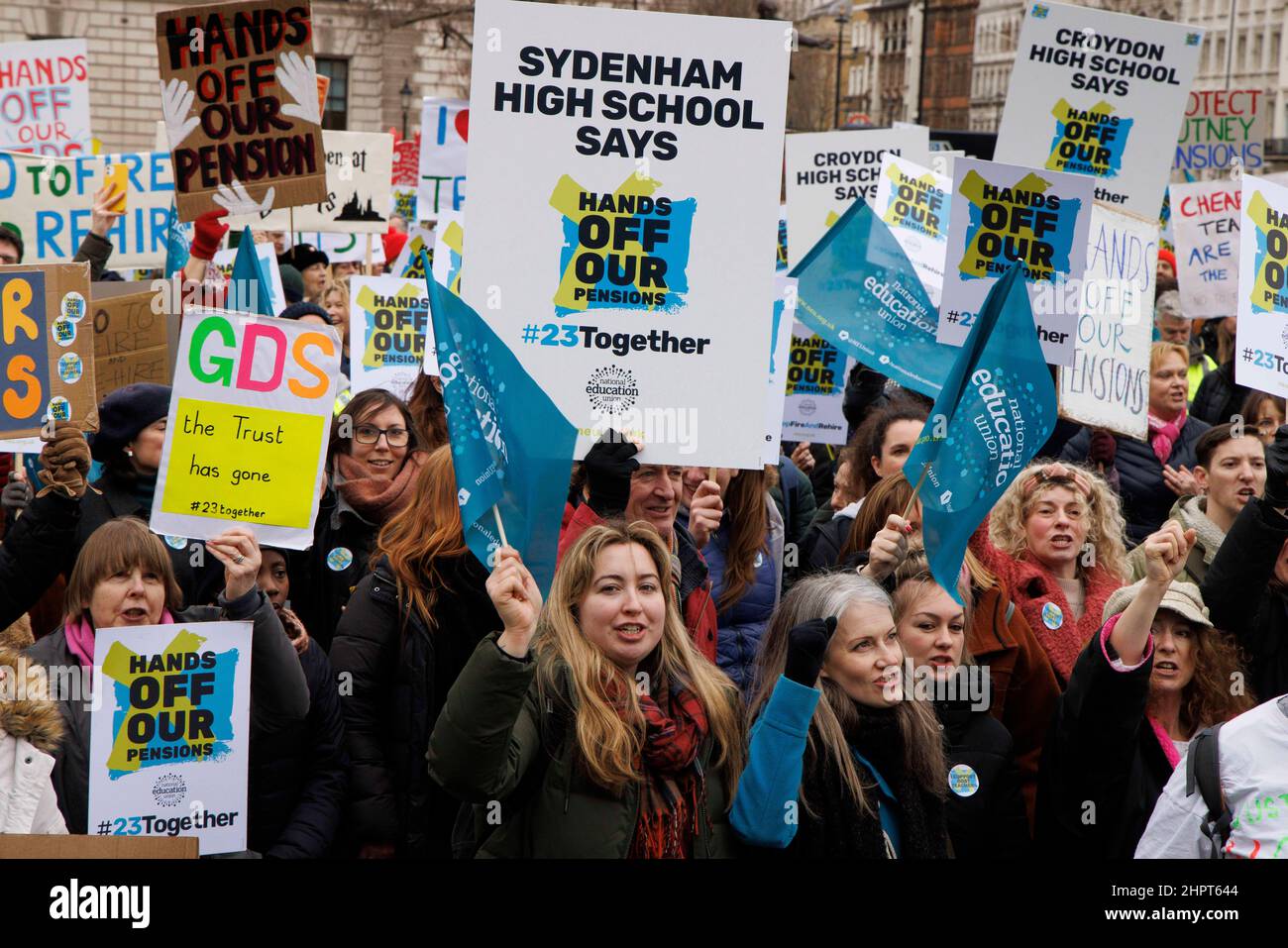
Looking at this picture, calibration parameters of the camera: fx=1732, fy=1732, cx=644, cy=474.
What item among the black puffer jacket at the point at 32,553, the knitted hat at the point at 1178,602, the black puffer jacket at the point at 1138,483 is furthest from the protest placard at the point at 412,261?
the knitted hat at the point at 1178,602

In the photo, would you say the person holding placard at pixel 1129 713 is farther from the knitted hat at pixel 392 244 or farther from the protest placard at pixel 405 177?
the protest placard at pixel 405 177

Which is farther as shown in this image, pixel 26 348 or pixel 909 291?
pixel 909 291

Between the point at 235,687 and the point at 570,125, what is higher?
the point at 570,125

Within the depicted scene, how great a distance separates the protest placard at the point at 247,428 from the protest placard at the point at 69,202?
5.53 meters

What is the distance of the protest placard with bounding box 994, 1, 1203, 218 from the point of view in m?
7.95

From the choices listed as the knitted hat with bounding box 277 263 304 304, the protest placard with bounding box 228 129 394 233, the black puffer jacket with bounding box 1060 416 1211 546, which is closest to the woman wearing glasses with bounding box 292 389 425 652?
the black puffer jacket with bounding box 1060 416 1211 546

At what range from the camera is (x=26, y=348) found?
536 cm

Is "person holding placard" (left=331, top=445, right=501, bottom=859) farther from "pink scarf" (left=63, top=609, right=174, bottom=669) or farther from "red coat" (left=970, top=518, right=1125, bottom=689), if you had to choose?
"red coat" (left=970, top=518, right=1125, bottom=689)

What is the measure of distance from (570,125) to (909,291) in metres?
2.84

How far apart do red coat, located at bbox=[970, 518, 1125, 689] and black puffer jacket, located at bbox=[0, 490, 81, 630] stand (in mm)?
2771

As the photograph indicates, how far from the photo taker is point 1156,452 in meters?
8.20
